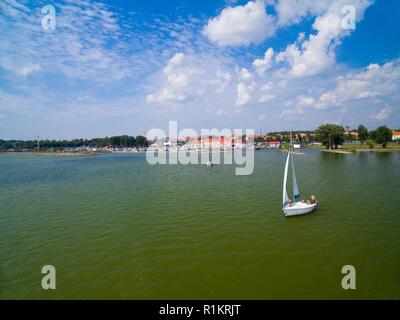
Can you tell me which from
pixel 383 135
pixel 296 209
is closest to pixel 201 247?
pixel 296 209

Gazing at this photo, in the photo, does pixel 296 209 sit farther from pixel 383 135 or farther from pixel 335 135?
pixel 383 135

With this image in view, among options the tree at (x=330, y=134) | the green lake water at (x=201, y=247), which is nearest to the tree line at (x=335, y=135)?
the tree at (x=330, y=134)

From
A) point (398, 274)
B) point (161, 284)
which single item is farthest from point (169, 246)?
point (398, 274)

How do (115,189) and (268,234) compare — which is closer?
(268,234)

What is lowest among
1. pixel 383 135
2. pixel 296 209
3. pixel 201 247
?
pixel 201 247

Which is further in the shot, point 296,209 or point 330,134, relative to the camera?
point 330,134

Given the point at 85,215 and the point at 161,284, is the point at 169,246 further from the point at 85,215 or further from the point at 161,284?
the point at 85,215
